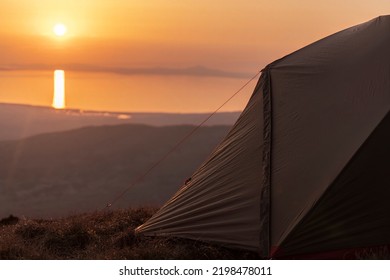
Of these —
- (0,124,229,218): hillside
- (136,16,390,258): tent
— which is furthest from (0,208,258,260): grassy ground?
(0,124,229,218): hillside

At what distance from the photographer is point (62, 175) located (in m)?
113

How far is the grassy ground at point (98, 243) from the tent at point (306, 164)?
24 cm

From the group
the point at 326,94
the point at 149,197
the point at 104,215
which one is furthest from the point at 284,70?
the point at 149,197

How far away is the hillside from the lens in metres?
97.1

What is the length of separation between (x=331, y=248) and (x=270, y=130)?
2.20 meters

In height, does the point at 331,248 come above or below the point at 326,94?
Result: below

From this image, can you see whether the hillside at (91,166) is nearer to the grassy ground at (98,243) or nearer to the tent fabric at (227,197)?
the grassy ground at (98,243)

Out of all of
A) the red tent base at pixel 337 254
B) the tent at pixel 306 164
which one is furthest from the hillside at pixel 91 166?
the red tent base at pixel 337 254

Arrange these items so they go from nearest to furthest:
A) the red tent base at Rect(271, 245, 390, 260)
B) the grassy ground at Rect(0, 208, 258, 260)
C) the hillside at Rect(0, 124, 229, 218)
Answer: the red tent base at Rect(271, 245, 390, 260) < the grassy ground at Rect(0, 208, 258, 260) < the hillside at Rect(0, 124, 229, 218)

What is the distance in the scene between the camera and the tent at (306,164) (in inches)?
352

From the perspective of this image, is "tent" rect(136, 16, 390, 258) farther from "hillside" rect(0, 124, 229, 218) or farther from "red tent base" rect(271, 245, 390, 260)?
"hillside" rect(0, 124, 229, 218)

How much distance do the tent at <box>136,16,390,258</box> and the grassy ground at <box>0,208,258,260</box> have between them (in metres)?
0.24
